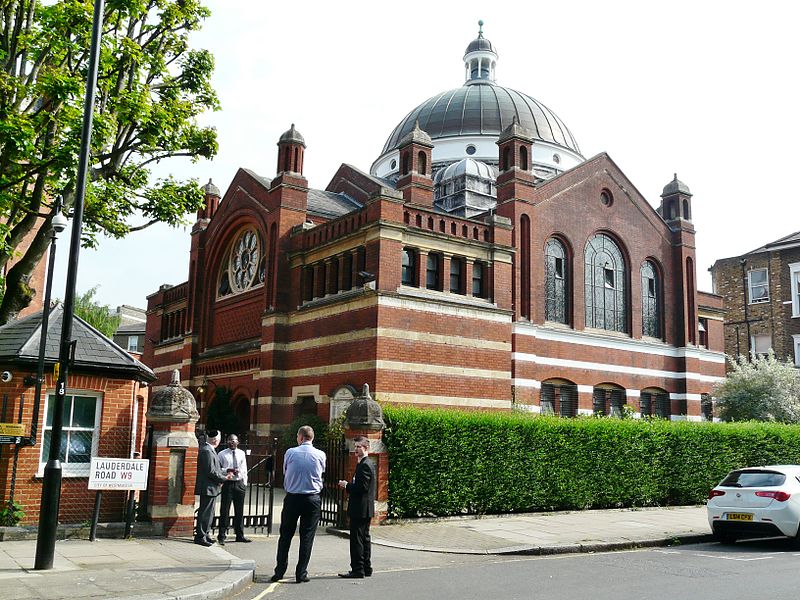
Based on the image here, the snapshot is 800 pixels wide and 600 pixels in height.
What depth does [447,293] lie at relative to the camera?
2314cm

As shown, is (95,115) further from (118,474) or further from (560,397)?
(560,397)

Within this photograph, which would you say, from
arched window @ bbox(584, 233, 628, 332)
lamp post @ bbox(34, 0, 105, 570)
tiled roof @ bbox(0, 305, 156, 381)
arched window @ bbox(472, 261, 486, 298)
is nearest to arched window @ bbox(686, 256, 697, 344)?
arched window @ bbox(584, 233, 628, 332)

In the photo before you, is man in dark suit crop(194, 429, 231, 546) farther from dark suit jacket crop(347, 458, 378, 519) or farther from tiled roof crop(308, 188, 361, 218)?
tiled roof crop(308, 188, 361, 218)

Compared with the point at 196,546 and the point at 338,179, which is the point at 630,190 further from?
the point at 196,546

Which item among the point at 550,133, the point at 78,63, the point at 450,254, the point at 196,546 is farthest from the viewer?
the point at 550,133

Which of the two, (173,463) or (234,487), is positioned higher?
(173,463)

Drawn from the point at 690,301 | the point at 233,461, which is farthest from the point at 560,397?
the point at 233,461

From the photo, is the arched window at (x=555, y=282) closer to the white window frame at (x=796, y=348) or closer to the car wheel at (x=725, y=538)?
the car wheel at (x=725, y=538)

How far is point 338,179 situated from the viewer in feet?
113

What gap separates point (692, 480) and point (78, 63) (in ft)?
59.6

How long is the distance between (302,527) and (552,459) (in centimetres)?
960

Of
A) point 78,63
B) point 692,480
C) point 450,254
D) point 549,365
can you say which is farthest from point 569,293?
point 78,63

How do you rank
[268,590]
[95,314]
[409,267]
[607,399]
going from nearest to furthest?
[268,590] → [409,267] → [607,399] → [95,314]

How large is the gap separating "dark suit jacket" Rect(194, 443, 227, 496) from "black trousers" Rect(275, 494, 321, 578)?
2965mm
